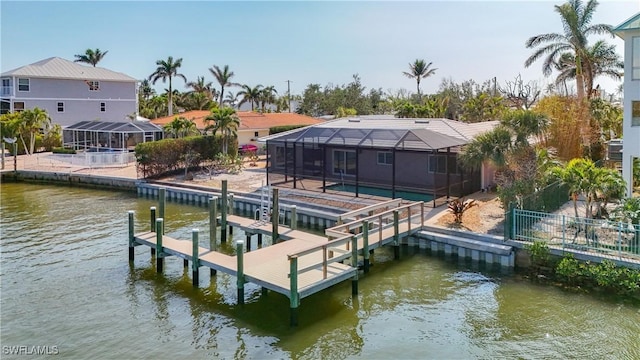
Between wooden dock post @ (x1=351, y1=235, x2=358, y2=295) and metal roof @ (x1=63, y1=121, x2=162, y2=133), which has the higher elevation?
metal roof @ (x1=63, y1=121, x2=162, y2=133)

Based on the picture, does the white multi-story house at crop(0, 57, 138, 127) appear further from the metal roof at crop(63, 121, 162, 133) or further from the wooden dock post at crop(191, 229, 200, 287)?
the wooden dock post at crop(191, 229, 200, 287)

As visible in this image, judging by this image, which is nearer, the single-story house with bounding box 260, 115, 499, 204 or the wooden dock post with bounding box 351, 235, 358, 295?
the wooden dock post with bounding box 351, 235, 358, 295

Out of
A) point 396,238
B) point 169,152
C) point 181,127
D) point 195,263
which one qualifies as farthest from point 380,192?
point 181,127

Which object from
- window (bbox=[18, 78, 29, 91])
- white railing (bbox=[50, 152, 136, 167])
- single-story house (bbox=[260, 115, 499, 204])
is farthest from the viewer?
window (bbox=[18, 78, 29, 91])

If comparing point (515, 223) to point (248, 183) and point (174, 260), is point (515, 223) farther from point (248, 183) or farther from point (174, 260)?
point (248, 183)

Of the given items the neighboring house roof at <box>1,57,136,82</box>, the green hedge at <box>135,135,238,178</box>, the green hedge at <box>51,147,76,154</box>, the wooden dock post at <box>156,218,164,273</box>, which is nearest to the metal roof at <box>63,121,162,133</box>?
the green hedge at <box>51,147,76,154</box>

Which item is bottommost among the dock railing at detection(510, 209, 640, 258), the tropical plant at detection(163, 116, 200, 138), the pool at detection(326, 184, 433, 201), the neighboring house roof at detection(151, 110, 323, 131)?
the dock railing at detection(510, 209, 640, 258)

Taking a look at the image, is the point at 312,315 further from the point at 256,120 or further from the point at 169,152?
the point at 256,120

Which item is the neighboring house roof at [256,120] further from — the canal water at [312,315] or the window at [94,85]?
the canal water at [312,315]
